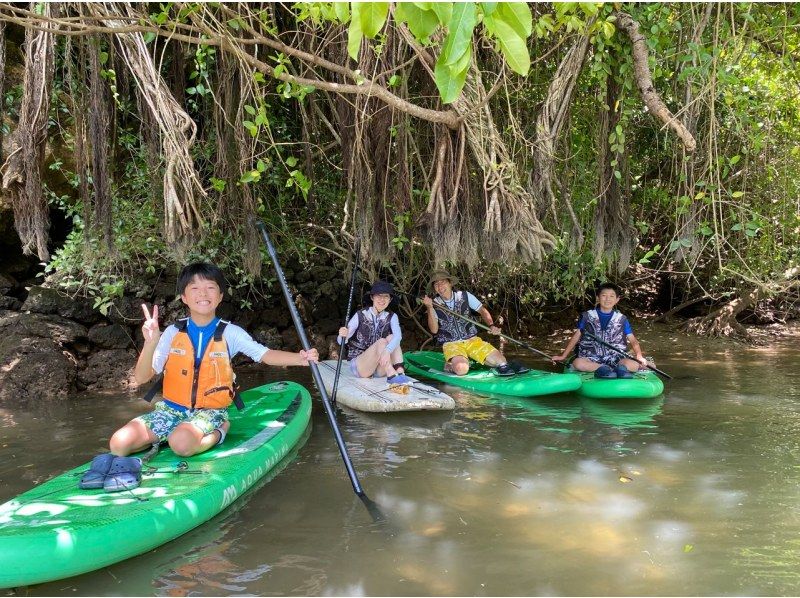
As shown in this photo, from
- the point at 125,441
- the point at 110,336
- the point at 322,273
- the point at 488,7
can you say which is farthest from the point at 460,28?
the point at 322,273

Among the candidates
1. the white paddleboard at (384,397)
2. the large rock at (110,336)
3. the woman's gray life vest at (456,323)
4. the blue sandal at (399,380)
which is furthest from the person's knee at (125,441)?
the woman's gray life vest at (456,323)

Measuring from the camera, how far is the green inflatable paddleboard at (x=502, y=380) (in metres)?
5.81

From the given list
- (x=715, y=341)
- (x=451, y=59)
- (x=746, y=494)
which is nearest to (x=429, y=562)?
(x=746, y=494)

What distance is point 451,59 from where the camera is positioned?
4.89 feet

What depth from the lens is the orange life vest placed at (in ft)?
12.5

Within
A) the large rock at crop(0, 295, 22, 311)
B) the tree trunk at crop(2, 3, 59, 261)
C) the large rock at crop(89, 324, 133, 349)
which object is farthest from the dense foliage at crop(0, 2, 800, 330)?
the large rock at crop(0, 295, 22, 311)

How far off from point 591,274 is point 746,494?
13.3 feet

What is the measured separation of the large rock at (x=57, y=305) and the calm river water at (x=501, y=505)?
1.38 m

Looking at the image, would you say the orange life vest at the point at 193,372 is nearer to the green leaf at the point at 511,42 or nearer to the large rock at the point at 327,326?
the green leaf at the point at 511,42

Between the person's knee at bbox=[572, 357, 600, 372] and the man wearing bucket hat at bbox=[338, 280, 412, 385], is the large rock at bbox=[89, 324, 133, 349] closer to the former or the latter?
the man wearing bucket hat at bbox=[338, 280, 412, 385]

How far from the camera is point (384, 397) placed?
5.37 m

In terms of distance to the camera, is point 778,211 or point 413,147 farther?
point 778,211

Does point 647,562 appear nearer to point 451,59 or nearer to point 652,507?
point 652,507

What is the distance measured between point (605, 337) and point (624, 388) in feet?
2.87
